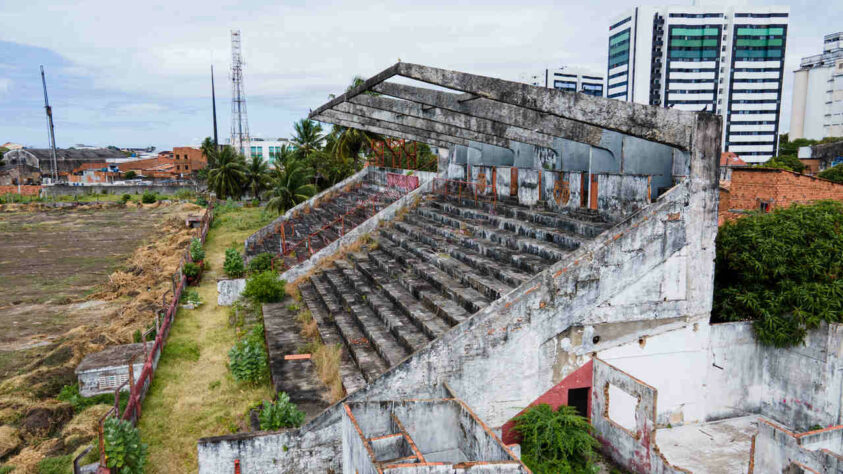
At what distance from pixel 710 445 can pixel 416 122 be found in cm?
1094

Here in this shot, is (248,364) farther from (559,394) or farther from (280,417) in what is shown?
(559,394)

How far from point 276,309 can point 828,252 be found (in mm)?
11259

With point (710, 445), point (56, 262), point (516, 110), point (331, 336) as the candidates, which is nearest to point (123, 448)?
point (331, 336)

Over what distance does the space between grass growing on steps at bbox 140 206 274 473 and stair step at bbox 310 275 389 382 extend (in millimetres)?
1591

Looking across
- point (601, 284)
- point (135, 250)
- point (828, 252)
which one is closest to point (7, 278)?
point (135, 250)

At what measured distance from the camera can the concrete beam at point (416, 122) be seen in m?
15.0

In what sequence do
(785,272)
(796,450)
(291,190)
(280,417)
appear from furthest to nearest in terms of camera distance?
(291,190), (785,272), (280,417), (796,450)

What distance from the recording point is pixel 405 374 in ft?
25.4

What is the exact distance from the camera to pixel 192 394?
9.38 meters

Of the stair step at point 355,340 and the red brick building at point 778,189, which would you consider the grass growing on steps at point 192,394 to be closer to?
the stair step at point 355,340

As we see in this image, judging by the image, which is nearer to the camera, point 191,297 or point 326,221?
point 191,297

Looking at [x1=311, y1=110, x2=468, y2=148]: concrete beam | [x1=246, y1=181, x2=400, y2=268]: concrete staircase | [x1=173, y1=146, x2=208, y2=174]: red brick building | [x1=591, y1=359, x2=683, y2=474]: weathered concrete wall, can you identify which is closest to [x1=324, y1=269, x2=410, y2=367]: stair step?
[x1=591, y1=359, x2=683, y2=474]: weathered concrete wall

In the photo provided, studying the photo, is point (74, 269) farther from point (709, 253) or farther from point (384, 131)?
point (709, 253)

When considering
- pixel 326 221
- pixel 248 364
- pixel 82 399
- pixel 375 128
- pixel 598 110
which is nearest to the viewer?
pixel 598 110
